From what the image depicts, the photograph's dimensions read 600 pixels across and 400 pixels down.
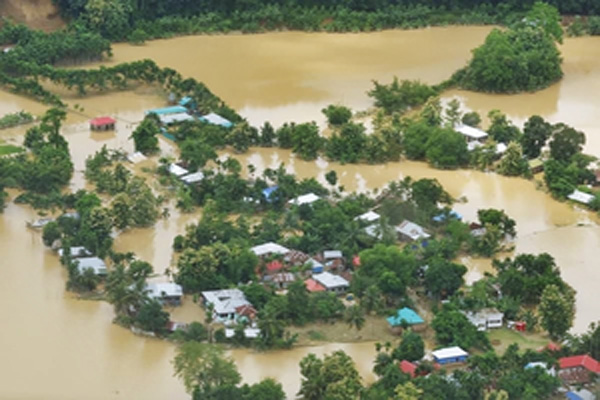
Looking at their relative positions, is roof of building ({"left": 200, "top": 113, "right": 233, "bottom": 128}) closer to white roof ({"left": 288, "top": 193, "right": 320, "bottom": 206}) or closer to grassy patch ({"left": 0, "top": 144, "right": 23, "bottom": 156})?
grassy patch ({"left": 0, "top": 144, "right": 23, "bottom": 156})

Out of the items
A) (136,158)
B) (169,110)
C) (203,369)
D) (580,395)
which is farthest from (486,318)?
(169,110)

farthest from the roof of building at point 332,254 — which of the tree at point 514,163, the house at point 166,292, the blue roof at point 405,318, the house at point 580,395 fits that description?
the tree at point 514,163

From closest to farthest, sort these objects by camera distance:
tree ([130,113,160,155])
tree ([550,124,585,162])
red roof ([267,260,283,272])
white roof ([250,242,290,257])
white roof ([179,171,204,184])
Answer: red roof ([267,260,283,272])
white roof ([250,242,290,257])
white roof ([179,171,204,184])
tree ([550,124,585,162])
tree ([130,113,160,155])

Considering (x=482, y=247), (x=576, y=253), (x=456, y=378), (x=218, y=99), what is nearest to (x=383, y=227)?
(x=482, y=247)

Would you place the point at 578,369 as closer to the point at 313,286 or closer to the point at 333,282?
the point at 333,282

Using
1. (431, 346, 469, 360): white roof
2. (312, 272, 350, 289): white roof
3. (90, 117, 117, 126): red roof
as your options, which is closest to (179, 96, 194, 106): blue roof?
(90, 117, 117, 126): red roof

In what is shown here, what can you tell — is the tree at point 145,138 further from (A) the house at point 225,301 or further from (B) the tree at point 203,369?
(B) the tree at point 203,369
